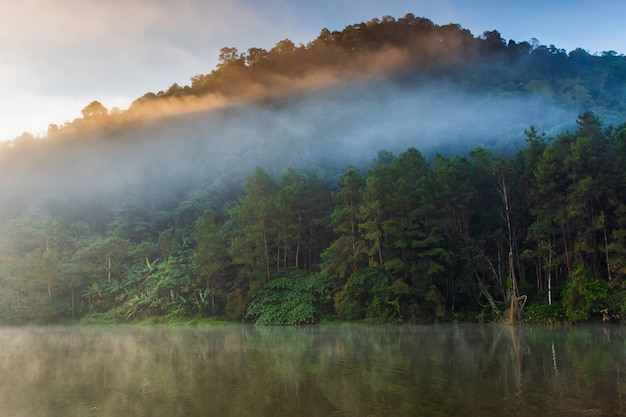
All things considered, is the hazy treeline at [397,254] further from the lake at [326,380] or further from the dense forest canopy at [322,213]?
the lake at [326,380]

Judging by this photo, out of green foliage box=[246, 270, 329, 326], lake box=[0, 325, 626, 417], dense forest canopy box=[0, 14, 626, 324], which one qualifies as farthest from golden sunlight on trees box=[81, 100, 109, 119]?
lake box=[0, 325, 626, 417]

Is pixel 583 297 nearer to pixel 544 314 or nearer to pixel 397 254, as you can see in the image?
pixel 544 314

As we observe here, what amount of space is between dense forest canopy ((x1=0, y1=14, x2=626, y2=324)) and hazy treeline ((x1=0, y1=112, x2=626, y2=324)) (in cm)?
15

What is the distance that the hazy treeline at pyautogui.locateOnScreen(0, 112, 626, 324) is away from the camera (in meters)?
33.3

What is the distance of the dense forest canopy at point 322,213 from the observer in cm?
3456

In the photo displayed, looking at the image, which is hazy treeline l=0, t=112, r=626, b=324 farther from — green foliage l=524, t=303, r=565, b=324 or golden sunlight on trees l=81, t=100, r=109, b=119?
golden sunlight on trees l=81, t=100, r=109, b=119

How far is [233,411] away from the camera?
377 inches

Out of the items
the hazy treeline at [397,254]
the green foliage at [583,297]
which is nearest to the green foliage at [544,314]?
the hazy treeline at [397,254]

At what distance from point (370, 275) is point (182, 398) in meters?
26.8

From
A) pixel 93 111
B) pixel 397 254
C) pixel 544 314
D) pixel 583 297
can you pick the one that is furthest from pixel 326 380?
pixel 93 111

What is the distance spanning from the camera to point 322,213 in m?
45.5

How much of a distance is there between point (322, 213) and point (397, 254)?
9.63 meters

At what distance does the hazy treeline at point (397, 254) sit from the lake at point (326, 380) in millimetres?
13411

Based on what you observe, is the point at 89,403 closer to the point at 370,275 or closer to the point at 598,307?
the point at 370,275
